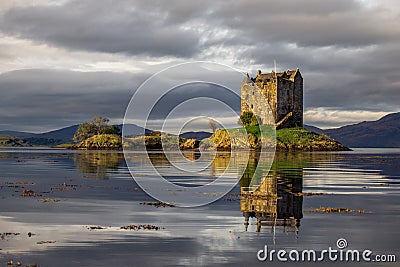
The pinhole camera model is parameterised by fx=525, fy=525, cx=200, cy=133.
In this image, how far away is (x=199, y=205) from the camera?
3219 centimetres

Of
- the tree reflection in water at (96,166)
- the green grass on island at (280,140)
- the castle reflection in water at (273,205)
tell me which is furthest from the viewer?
the green grass on island at (280,140)

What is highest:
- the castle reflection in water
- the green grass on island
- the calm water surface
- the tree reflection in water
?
the green grass on island

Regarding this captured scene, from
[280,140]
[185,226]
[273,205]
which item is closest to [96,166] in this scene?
[273,205]

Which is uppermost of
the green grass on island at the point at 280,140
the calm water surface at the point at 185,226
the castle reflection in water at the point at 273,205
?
the green grass on island at the point at 280,140

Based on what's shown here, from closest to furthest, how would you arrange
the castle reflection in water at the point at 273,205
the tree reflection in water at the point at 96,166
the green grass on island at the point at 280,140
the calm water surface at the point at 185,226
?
1. the calm water surface at the point at 185,226
2. the castle reflection in water at the point at 273,205
3. the tree reflection in water at the point at 96,166
4. the green grass on island at the point at 280,140

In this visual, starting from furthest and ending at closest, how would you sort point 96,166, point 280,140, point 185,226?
point 280,140 < point 96,166 < point 185,226

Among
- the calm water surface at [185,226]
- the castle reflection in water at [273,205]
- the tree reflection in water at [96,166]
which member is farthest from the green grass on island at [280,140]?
the calm water surface at [185,226]

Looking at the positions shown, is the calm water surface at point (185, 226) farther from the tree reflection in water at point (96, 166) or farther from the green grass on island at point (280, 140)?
the green grass on island at point (280, 140)

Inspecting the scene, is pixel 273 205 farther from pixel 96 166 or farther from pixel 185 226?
pixel 96 166

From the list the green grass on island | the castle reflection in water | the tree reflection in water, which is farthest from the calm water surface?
the green grass on island

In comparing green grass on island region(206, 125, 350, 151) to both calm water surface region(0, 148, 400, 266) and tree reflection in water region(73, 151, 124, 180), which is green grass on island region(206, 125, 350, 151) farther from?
calm water surface region(0, 148, 400, 266)

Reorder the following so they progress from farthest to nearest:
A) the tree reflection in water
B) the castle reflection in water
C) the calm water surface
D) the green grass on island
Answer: the green grass on island
the tree reflection in water
the castle reflection in water
the calm water surface

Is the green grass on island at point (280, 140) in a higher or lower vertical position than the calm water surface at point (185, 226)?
higher

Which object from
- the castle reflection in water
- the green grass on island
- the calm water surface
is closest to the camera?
the calm water surface
